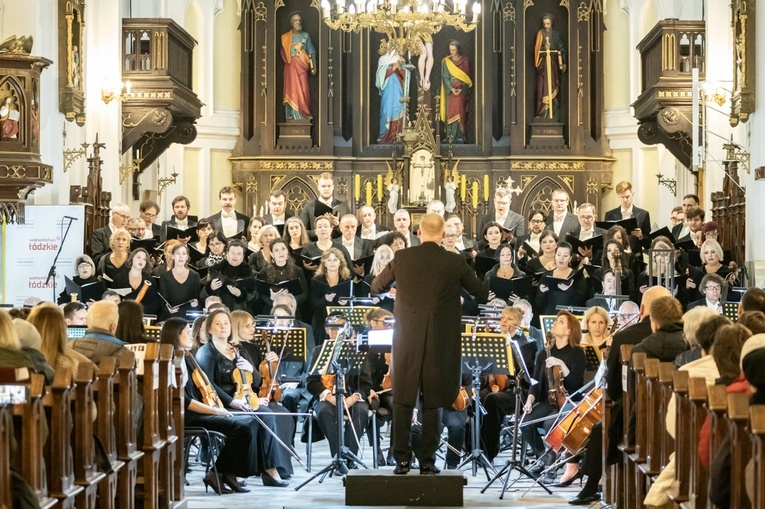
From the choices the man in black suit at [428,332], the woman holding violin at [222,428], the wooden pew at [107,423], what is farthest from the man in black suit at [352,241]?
the wooden pew at [107,423]

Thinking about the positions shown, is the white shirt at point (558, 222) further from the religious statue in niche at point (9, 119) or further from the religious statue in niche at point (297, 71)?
the religious statue in niche at point (297, 71)

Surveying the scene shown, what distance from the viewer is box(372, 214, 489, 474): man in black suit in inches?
300

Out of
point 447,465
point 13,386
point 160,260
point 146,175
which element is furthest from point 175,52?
point 13,386

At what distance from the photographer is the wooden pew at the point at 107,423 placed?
6.46 meters

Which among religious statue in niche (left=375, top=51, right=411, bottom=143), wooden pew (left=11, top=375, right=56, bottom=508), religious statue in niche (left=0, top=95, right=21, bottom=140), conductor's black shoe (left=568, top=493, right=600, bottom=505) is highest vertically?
religious statue in niche (left=375, top=51, right=411, bottom=143)

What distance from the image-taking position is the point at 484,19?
20.6 m

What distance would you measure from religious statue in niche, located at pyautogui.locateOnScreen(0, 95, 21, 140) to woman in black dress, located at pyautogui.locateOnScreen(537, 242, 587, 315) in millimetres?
4437

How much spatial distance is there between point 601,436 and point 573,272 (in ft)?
11.7

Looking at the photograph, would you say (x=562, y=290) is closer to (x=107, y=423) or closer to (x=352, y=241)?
(x=352, y=241)

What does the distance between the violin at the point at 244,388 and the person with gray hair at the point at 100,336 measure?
1954mm

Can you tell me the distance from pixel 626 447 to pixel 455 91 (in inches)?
528

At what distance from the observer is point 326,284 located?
1148cm

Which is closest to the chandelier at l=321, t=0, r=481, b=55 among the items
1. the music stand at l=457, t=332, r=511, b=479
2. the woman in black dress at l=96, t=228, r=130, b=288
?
the woman in black dress at l=96, t=228, r=130, b=288

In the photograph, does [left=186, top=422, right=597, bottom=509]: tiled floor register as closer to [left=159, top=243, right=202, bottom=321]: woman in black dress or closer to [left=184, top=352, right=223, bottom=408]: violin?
[left=184, top=352, right=223, bottom=408]: violin
